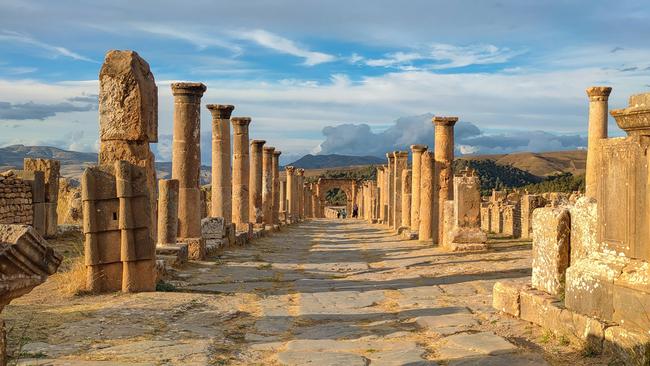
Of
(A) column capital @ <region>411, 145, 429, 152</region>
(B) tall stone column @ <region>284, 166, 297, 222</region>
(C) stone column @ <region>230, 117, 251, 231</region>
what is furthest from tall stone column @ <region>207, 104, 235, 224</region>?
(B) tall stone column @ <region>284, 166, 297, 222</region>

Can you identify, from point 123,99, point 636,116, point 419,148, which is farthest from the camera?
point 419,148

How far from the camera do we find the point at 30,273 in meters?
3.59

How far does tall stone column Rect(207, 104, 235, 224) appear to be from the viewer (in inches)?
866

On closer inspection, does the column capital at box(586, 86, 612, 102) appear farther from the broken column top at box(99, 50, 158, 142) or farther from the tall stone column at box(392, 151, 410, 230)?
the broken column top at box(99, 50, 158, 142)

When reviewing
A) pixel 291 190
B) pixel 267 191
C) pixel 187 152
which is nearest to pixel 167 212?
pixel 187 152

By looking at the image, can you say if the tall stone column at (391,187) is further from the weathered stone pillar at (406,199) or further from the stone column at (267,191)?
the stone column at (267,191)

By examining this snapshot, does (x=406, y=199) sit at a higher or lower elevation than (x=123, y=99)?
lower

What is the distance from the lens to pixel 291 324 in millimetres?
7727

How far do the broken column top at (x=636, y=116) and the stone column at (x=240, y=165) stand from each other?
66.2ft

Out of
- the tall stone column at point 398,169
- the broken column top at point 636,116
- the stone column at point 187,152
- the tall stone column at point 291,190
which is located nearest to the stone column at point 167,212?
the stone column at point 187,152

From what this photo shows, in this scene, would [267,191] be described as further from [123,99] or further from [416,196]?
[123,99]

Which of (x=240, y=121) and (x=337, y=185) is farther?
(x=337, y=185)

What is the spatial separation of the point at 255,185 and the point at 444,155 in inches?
395

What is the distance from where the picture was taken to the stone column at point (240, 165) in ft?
82.8
